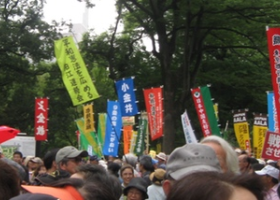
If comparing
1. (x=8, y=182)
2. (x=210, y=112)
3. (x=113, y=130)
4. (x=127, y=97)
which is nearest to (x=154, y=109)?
(x=113, y=130)

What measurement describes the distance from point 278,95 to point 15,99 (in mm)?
21643

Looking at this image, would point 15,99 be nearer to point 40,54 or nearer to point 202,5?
point 40,54

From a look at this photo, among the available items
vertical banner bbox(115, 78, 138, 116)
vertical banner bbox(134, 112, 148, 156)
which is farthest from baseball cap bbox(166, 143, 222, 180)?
vertical banner bbox(134, 112, 148, 156)

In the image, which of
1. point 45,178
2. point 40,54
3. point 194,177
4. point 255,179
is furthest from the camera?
point 40,54

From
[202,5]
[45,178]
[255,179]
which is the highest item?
[202,5]

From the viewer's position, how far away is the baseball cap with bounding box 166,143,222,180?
8.79ft

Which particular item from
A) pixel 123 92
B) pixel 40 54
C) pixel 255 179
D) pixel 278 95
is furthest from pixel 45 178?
pixel 40 54

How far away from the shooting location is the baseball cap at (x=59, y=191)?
184cm

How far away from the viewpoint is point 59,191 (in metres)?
1.95

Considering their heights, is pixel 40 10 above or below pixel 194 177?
above

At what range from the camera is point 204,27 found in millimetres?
20812

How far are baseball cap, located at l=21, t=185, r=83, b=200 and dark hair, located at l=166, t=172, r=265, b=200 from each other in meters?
0.39

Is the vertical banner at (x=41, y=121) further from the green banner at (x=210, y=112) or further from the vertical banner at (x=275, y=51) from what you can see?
the vertical banner at (x=275, y=51)

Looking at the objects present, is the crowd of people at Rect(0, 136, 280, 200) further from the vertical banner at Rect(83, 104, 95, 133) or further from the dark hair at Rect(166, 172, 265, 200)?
the vertical banner at Rect(83, 104, 95, 133)
